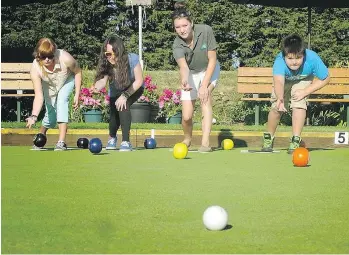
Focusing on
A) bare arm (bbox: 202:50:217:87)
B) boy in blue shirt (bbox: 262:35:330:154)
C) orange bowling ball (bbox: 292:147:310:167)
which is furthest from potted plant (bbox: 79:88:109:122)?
orange bowling ball (bbox: 292:147:310:167)

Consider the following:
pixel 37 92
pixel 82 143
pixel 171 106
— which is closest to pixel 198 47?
pixel 37 92

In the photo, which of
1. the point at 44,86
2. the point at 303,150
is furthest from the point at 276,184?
the point at 44,86

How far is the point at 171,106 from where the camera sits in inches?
549

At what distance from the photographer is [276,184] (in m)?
5.84

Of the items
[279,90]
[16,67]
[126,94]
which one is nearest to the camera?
[279,90]

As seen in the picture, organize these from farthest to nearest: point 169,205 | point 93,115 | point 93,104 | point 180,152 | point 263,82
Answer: point 263,82
point 93,115
point 93,104
point 180,152
point 169,205

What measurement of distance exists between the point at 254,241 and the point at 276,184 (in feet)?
7.21

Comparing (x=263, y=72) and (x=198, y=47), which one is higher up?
(x=198, y=47)

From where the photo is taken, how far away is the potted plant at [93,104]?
13.3m

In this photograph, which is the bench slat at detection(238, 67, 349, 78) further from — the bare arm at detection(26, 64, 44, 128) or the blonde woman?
the bare arm at detection(26, 64, 44, 128)

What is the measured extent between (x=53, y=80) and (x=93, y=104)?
4198 millimetres

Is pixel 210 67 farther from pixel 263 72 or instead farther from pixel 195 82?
pixel 263 72

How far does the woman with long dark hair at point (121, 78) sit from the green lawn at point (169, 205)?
1.30 m

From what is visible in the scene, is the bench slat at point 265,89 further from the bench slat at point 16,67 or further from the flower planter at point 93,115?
the bench slat at point 16,67
